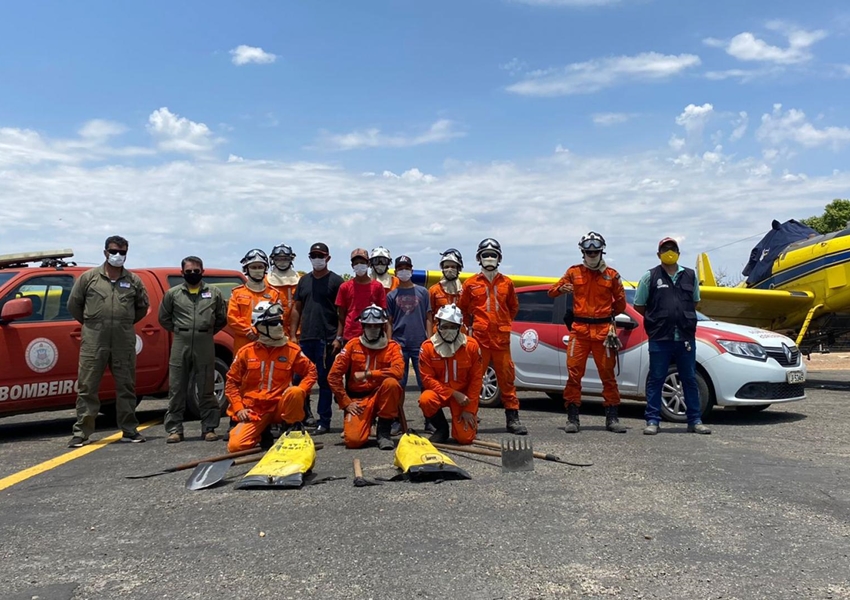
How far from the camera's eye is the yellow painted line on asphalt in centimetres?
552

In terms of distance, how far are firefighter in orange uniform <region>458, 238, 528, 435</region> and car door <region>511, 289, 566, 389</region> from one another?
2.03 m

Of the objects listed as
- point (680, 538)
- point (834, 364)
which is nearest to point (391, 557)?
point (680, 538)

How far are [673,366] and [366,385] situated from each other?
138 inches

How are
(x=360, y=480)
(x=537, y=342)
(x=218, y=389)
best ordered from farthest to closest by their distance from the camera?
(x=537, y=342), (x=218, y=389), (x=360, y=480)

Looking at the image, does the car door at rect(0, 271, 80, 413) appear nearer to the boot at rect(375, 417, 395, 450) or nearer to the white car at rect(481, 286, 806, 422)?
the boot at rect(375, 417, 395, 450)

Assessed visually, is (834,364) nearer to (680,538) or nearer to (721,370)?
(721,370)

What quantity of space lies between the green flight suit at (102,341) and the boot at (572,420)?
4181 millimetres

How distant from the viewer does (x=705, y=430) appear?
7336mm

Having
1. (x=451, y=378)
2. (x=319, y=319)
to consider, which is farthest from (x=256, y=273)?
(x=451, y=378)

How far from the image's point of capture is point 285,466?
5.12m

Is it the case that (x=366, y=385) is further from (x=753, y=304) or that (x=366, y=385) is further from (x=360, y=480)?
(x=753, y=304)

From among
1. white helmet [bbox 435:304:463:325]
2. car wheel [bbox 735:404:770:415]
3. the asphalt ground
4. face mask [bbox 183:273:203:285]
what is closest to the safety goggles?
white helmet [bbox 435:304:463:325]

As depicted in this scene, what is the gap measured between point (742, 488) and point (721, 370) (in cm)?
Answer: 336

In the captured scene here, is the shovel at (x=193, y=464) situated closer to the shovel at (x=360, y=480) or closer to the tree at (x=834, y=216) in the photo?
the shovel at (x=360, y=480)
